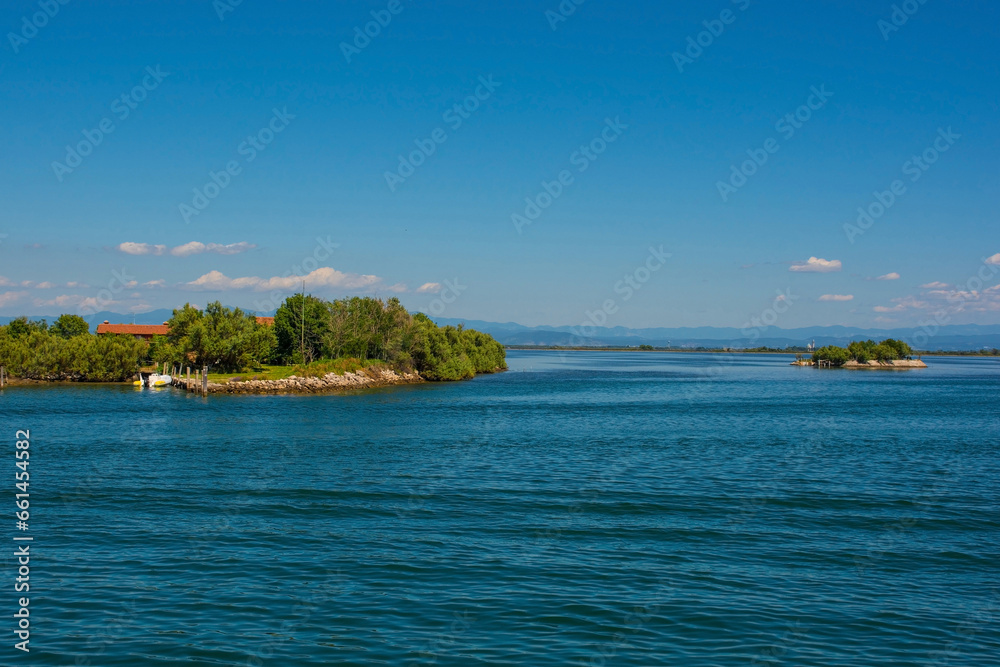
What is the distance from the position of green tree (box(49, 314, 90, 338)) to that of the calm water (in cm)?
9619

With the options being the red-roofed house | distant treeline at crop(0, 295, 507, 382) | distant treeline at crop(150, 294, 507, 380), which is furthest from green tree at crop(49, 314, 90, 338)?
distant treeline at crop(150, 294, 507, 380)

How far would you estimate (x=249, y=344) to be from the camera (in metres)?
100

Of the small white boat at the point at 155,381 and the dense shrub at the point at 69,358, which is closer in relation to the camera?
Result: the small white boat at the point at 155,381

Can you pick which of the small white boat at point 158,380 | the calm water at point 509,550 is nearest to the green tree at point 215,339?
the small white boat at point 158,380

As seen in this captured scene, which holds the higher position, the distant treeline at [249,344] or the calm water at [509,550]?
the distant treeline at [249,344]

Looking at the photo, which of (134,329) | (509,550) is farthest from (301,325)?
(509,550)

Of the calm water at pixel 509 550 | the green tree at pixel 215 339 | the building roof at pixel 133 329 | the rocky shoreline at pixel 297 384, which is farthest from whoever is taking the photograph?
the building roof at pixel 133 329

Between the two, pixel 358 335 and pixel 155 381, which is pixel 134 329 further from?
pixel 358 335

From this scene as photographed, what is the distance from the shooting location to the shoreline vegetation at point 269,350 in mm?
97000

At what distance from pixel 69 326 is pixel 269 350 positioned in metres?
50.1

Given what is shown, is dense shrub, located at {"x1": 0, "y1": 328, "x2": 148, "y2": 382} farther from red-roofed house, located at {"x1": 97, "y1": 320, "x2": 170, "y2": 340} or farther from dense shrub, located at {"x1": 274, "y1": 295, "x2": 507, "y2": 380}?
red-roofed house, located at {"x1": 97, "y1": 320, "x2": 170, "y2": 340}

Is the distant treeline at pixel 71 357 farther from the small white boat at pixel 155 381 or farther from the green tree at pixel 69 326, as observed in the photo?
the green tree at pixel 69 326

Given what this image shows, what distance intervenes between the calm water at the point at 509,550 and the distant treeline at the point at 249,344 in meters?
50.8

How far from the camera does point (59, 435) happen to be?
4894cm
